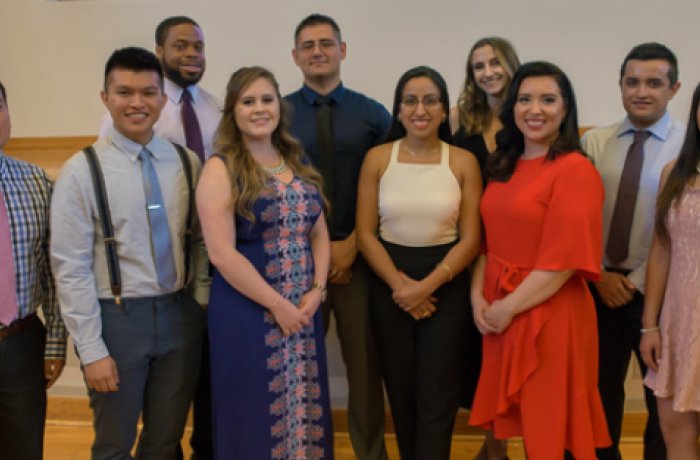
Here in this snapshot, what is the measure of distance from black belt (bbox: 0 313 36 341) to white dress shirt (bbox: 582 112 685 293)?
6.78 feet

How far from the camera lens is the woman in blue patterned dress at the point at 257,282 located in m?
1.79

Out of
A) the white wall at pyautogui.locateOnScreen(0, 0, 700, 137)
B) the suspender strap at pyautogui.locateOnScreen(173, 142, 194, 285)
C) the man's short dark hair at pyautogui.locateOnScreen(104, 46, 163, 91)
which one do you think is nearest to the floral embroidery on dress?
the suspender strap at pyautogui.locateOnScreen(173, 142, 194, 285)

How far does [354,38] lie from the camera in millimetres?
3100

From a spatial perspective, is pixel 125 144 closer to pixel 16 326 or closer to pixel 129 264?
pixel 129 264

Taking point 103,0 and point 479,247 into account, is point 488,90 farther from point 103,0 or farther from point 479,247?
point 103,0

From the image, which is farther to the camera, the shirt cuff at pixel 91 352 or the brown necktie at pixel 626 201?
the brown necktie at pixel 626 201

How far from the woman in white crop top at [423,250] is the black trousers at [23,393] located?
118cm

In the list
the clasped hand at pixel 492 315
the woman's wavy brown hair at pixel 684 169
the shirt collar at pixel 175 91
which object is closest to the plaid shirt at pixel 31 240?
the shirt collar at pixel 175 91

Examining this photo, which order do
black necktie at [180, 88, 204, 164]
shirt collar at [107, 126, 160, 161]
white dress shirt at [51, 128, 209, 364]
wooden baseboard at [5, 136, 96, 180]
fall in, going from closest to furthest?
1. white dress shirt at [51, 128, 209, 364]
2. shirt collar at [107, 126, 160, 161]
3. black necktie at [180, 88, 204, 164]
4. wooden baseboard at [5, 136, 96, 180]

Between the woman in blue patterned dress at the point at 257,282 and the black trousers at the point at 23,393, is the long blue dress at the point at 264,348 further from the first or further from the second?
the black trousers at the point at 23,393

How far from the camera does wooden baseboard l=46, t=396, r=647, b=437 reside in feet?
9.86

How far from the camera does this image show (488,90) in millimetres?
2432

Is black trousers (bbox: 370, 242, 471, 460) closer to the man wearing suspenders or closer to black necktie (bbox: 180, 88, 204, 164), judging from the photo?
the man wearing suspenders

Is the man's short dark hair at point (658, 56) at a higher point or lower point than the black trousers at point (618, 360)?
higher
